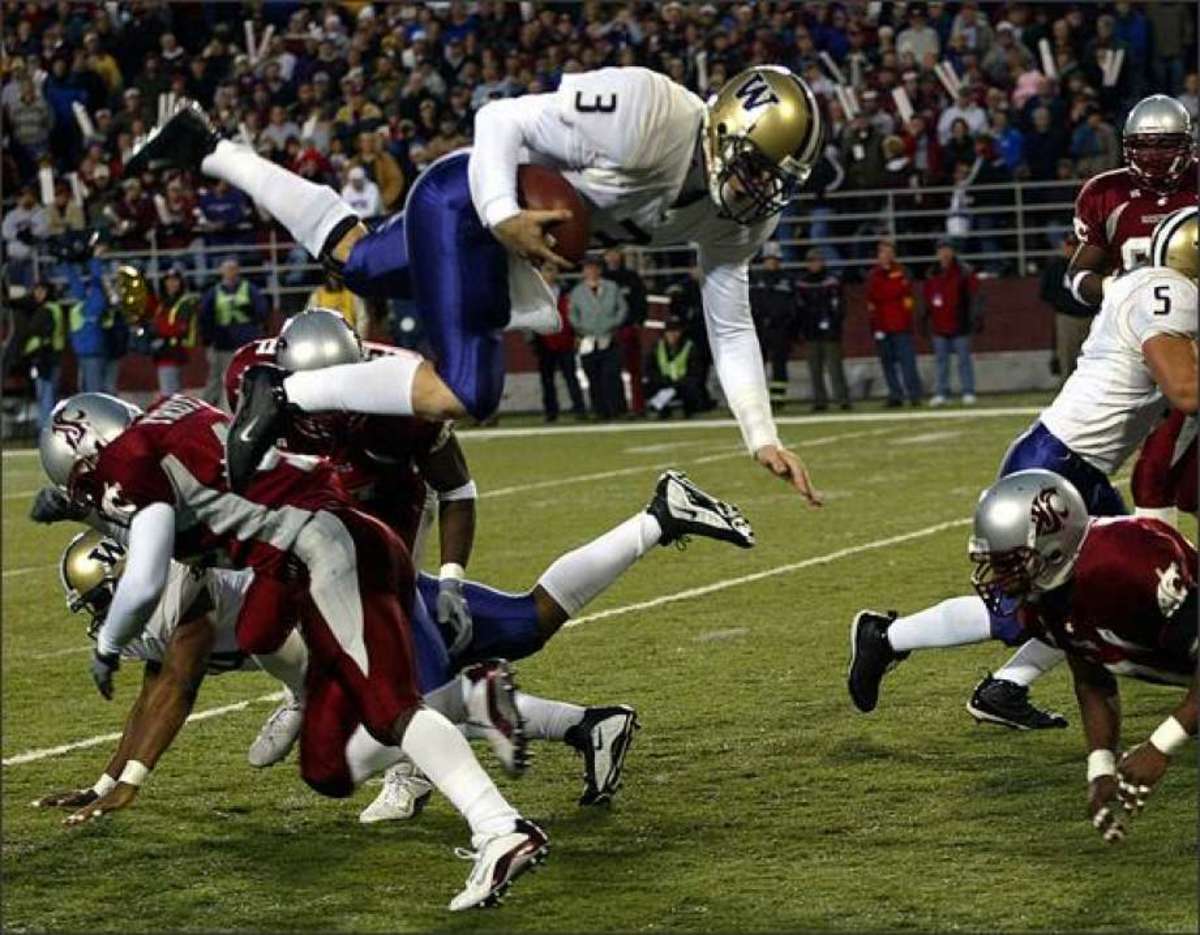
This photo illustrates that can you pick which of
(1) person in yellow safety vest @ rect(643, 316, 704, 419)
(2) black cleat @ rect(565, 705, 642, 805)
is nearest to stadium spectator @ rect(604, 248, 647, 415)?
(1) person in yellow safety vest @ rect(643, 316, 704, 419)

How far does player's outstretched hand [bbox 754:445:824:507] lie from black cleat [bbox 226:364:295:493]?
1.19 m

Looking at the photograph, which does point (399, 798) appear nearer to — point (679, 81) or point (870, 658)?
point (870, 658)

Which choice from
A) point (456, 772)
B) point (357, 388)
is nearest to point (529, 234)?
point (357, 388)

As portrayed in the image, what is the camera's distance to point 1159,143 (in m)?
7.55

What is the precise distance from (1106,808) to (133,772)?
2.22 m

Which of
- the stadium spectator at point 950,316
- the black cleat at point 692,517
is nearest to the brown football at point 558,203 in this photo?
the black cleat at point 692,517

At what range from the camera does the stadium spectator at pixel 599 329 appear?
743 inches

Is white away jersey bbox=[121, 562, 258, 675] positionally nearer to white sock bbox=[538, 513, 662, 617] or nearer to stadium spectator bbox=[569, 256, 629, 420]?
white sock bbox=[538, 513, 662, 617]

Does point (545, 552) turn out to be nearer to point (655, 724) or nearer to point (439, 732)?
point (655, 724)

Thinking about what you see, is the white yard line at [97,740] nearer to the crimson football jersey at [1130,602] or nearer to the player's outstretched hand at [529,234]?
the player's outstretched hand at [529,234]

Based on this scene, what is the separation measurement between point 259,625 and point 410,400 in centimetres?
61

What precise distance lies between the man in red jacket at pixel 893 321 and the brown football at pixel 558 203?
1312 centimetres

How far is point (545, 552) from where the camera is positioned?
1126 centimetres

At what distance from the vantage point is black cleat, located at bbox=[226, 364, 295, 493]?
5.37m
